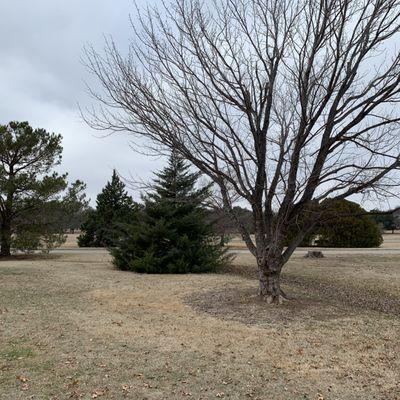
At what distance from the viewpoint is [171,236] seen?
14.0m

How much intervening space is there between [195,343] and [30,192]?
16.0 meters

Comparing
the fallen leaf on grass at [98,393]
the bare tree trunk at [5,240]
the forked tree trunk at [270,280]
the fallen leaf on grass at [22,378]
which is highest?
A: the bare tree trunk at [5,240]

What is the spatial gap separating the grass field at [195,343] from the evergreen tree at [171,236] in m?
3.12

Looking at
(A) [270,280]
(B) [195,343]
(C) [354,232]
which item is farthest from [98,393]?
(C) [354,232]

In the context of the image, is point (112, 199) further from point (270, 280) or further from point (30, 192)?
point (270, 280)

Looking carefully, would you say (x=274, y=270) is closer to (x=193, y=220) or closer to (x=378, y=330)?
(x=378, y=330)

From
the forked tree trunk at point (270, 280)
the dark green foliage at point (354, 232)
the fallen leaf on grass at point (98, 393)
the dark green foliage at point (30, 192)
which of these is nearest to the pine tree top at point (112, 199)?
the dark green foliage at point (30, 192)

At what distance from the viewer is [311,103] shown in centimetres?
788

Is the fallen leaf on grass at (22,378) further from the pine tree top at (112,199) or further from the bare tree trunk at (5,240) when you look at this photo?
the pine tree top at (112,199)

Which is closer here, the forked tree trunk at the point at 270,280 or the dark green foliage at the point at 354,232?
the forked tree trunk at the point at 270,280

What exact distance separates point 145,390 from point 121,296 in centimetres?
519

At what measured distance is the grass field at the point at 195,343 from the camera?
443 centimetres

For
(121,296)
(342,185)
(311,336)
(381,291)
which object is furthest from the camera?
(381,291)

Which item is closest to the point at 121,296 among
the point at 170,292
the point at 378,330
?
the point at 170,292
